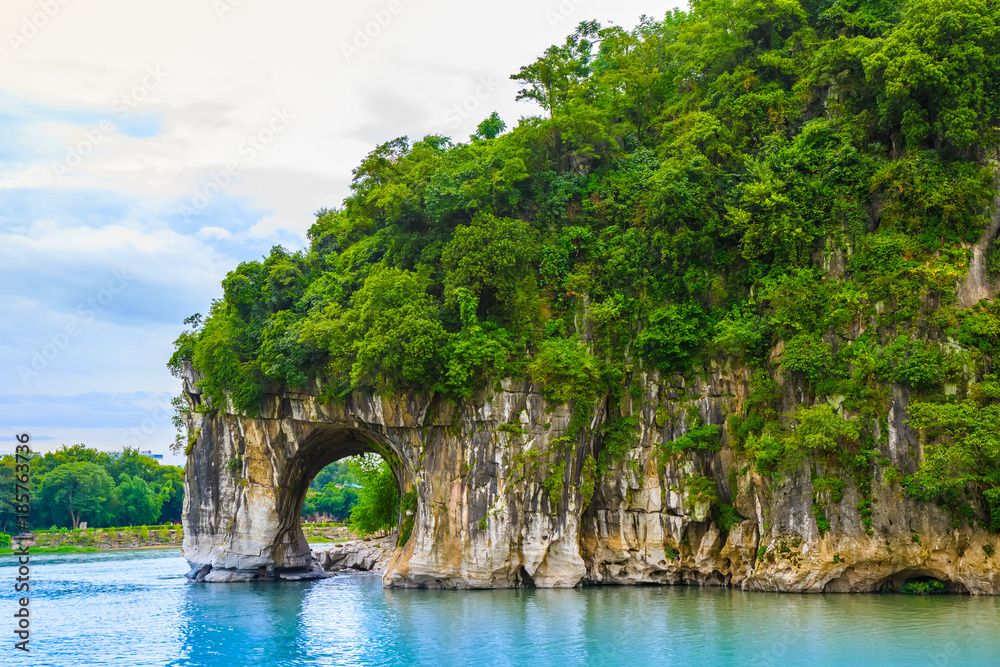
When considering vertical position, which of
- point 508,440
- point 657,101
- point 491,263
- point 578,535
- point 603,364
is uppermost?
point 657,101

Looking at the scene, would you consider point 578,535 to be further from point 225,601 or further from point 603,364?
point 225,601

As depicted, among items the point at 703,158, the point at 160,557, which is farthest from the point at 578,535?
the point at 160,557

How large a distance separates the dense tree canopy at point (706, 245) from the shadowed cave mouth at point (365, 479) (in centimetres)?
384

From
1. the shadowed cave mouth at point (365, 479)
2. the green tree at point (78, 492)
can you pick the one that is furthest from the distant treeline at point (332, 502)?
the shadowed cave mouth at point (365, 479)

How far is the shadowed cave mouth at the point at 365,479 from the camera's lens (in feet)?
86.8

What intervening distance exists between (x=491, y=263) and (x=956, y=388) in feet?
39.7

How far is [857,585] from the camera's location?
19109mm

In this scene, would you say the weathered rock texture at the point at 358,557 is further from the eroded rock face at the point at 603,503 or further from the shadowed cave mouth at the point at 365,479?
the eroded rock face at the point at 603,503

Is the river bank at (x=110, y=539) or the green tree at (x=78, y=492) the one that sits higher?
the green tree at (x=78, y=492)

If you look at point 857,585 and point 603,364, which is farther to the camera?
point 603,364

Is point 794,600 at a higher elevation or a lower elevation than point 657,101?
lower

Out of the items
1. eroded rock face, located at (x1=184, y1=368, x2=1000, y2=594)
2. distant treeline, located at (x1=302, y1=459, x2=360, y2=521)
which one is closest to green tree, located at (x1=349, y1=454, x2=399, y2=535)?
eroded rock face, located at (x1=184, y1=368, x2=1000, y2=594)

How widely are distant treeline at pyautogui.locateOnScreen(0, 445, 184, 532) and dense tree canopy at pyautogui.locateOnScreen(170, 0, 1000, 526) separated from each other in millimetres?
28719

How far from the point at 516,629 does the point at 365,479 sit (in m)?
21.1
